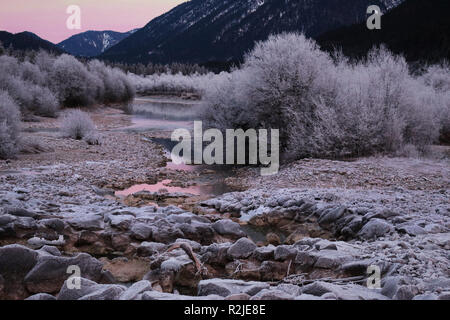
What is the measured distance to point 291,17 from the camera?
7702 inches

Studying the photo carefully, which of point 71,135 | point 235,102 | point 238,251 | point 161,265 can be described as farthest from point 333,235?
point 71,135

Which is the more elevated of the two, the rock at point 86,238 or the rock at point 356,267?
the rock at point 356,267

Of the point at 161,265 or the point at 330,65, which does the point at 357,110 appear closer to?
the point at 330,65

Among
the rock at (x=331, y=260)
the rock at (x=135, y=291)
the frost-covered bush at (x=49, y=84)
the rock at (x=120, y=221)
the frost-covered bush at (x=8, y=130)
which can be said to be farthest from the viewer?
the frost-covered bush at (x=49, y=84)

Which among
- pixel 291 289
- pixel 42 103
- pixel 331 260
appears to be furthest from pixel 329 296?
pixel 42 103

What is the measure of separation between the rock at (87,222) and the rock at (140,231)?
66cm

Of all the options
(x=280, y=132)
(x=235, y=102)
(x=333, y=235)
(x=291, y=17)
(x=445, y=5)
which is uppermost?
(x=291, y=17)

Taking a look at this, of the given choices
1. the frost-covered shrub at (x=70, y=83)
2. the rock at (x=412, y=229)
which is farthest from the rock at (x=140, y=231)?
the frost-covered shrub at (x=70, y=83)

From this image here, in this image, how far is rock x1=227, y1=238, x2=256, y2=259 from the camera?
5.96 m

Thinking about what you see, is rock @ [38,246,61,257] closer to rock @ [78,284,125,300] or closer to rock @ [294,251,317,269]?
rock @ [78,284,125,300]

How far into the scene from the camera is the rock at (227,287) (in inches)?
157

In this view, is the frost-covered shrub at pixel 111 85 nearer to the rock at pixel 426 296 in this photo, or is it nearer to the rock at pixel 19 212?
the rock at pixel 19 212

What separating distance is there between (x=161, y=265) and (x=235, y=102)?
51.8 ft

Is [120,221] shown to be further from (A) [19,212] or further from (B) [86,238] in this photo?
(A) [19,212]
